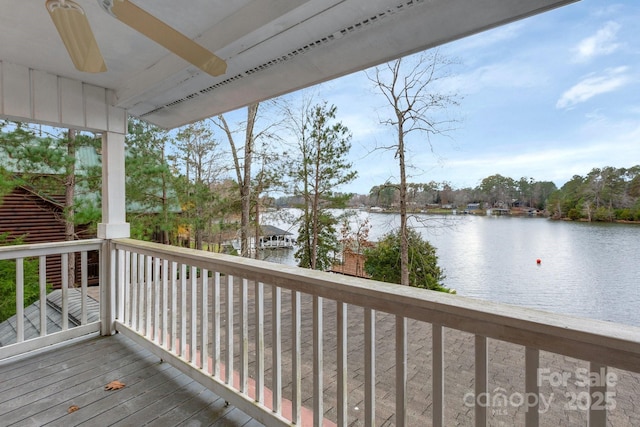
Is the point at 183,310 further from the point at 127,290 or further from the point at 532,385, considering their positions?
the point at 532,385

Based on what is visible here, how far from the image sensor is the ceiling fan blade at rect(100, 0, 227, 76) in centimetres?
114

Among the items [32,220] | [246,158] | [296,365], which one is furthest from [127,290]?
[246,158]

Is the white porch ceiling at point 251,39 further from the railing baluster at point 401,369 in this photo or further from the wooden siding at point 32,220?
the wooden siding at point 32,220

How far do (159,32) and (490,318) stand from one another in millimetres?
1596

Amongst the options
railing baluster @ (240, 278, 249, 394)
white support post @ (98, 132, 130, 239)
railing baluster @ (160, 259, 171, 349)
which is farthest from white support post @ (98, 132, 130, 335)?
railing baluster @ (240, 278, 249, 394)

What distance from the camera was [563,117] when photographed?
3260 mm

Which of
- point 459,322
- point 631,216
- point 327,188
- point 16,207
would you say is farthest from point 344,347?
point 16,207

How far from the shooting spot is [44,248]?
265 centimetres

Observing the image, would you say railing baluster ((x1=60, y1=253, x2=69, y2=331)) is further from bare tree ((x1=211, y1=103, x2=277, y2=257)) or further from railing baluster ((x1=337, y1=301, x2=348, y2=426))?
bare tree ((x1=211, y1=103, x2=277, y2=257))

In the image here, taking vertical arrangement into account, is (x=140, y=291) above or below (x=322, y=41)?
below

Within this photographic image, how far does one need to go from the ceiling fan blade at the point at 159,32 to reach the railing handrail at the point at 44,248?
7.30 feet

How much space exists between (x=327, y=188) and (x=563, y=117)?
6092 mm

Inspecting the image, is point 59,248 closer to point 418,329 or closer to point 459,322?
point 459,322

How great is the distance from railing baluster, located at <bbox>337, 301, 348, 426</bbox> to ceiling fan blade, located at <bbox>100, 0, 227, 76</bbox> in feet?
4.13
